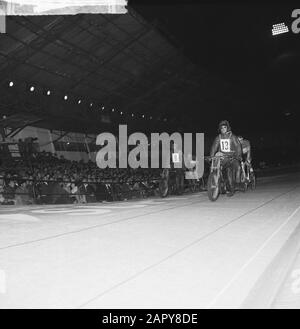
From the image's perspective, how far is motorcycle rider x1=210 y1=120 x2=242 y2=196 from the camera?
12.0 metres

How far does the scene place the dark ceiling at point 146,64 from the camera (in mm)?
22062

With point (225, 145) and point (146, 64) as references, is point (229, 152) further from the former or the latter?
point (146, 64)

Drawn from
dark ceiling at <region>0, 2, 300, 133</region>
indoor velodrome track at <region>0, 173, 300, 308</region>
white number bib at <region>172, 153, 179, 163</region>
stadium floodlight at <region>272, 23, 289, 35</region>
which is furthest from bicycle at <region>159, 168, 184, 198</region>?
stadium floodlight at <region>272, 23, 289, 35</region>

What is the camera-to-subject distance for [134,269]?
13.3 ft

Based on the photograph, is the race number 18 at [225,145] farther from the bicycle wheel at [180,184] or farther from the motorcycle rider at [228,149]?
the bicycle wheel at [180,184]

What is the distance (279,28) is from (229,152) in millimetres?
26661

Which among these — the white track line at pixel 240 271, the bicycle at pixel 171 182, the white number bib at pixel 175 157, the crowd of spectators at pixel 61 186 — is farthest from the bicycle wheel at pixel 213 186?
the crowd of spectators at pixel 61 186

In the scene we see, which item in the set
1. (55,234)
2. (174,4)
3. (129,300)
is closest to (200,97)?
(174,4)

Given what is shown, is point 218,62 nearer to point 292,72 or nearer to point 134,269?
point 292,72

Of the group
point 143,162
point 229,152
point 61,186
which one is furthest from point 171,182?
point 143,162

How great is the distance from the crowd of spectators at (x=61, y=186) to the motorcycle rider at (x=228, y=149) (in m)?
5.45

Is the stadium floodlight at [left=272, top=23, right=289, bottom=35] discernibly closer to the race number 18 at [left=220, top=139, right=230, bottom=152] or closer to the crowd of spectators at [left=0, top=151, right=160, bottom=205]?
the crowd of spectators at [left=0, top=151, right=160, bottom=205]

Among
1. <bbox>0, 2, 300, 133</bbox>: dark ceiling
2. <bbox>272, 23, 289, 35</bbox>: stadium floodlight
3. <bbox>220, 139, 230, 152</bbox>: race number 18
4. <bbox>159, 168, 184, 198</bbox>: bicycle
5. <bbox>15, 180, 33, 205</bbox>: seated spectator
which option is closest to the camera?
<bbox>220, 139, 230, 152</bbox>: race number 18

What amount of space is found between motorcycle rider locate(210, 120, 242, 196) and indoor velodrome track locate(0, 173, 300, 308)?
4.87 m
